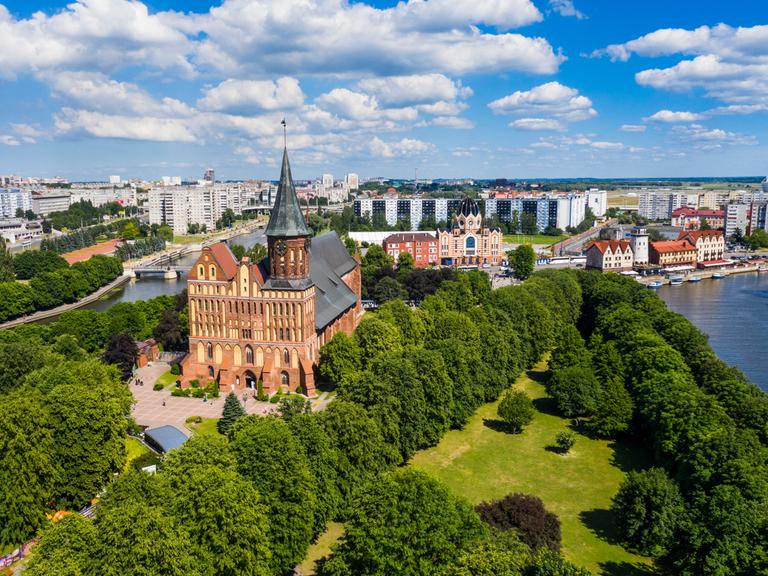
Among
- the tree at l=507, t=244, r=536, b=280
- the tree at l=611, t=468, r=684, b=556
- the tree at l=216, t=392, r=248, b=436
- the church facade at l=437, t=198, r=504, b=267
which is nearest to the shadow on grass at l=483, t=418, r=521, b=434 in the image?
the tree at l=611, t=468, r=684, b=556

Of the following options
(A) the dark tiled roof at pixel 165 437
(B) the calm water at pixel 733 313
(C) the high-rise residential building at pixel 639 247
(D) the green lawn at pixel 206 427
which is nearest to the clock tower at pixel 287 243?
(D) the green lawn at pixel 206 427

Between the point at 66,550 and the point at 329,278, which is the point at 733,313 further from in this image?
the point at 66,550

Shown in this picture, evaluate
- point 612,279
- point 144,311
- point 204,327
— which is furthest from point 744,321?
point 144,311

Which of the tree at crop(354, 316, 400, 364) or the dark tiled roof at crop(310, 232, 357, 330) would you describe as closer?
the tree at crop(354, 316, 400, 364)

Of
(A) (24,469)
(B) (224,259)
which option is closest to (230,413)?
(B) (224,259)

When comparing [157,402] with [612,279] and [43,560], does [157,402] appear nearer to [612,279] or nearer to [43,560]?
[43,560]

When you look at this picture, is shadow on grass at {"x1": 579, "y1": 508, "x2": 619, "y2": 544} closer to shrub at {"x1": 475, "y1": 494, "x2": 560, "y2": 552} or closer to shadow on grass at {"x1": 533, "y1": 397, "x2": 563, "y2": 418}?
shrub at {"x1": 475, "y1": 494, "x2": 560, "y2": 552}
